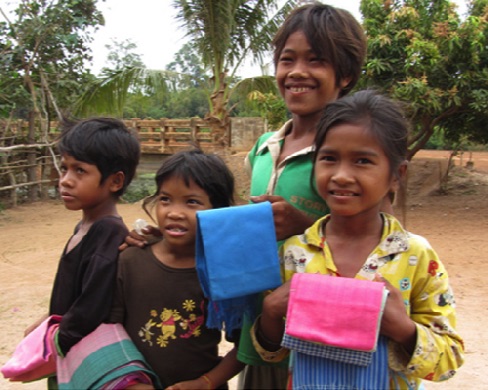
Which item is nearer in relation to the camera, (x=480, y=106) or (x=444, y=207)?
(x=480, y=106)

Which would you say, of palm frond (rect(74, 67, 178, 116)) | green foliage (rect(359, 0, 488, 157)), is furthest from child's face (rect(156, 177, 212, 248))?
palm frond (rect(74, 67, 178, 116))

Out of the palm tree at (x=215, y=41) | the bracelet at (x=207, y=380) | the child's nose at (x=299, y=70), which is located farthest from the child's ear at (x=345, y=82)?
the palm tree at (x=215, y=41)

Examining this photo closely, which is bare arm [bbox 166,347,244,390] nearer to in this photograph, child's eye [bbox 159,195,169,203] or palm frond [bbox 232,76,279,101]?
child's eye [bbox 159,195,169,203]

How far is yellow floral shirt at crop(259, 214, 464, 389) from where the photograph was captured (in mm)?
1146

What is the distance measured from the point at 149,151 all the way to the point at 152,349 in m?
13.2

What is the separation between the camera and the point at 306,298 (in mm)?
1131

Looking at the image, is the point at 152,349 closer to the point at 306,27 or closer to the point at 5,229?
the point at 306,27

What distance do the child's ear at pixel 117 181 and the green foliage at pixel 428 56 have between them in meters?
5.82

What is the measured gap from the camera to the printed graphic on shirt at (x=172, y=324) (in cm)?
144

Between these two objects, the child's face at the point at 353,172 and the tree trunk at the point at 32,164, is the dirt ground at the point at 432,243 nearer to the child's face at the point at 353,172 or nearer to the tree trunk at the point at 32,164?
the tree trunk at the point at 32,164

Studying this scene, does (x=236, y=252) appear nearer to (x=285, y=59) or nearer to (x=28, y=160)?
(x=285, y=59)

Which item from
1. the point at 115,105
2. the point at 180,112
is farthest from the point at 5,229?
the point at 180,112

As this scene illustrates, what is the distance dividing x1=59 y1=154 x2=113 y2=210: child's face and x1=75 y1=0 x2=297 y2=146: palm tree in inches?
274

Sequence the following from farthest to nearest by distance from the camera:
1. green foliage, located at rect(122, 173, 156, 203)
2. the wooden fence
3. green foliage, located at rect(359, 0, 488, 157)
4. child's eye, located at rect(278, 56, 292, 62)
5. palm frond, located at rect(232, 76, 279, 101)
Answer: green foliage, located at rect(122, 173, 156, 203)
the wooden fence
palm frond, located at rect(232, 76, 279, 101)
green foliage, located at rect(359, 0, 488, 157)
child's eye, located at rect(278, 56, 292, 62)
